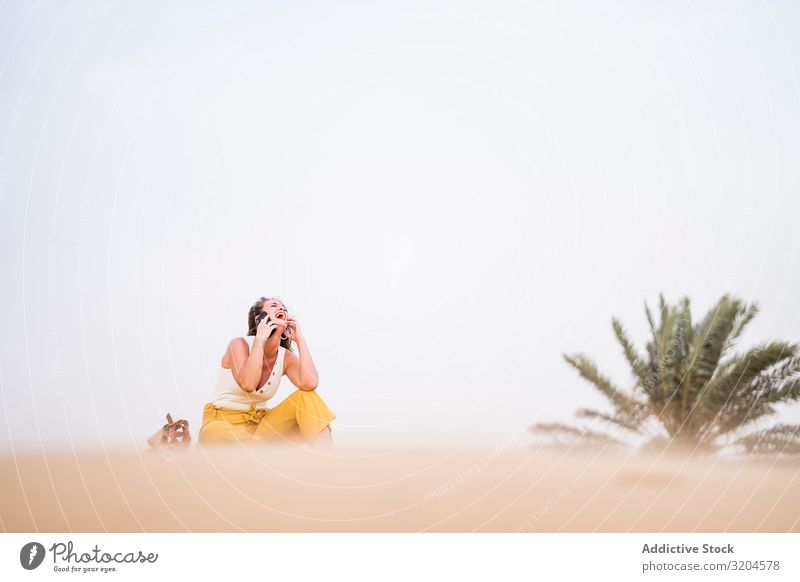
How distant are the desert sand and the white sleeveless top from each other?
0.45 metres

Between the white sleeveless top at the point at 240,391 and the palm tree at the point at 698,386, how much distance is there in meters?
3.50

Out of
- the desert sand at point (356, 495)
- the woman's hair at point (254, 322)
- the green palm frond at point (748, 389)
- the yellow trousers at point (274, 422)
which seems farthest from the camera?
the green palm frond at point (748, 389)

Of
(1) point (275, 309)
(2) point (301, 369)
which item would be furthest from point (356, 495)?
(1) point (275, 309)

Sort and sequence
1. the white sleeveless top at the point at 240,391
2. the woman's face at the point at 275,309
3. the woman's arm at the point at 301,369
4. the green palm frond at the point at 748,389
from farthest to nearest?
the green palm frond at the point at 748,389 < the woman's face at the point at 275,309 < the white sleeveless top at the point at 240,391 < the woman's arm at the point at 301,369

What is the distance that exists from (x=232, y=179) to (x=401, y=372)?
316 cm

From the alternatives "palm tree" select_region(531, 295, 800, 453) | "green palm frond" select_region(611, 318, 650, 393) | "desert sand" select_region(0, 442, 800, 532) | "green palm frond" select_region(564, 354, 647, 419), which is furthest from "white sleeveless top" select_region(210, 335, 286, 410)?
"green palm frond" select_region(611, 318, 650, 393)

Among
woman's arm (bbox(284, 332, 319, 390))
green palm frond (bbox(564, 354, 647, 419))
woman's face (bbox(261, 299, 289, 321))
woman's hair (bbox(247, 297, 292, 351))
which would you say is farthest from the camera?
green palm frond (bbox(564, 354, 647, 419))

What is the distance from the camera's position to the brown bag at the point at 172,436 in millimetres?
7414

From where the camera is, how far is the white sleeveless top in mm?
7594

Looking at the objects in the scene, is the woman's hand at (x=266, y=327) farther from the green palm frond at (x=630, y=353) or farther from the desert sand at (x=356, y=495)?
the green palm frond at (x=630, y=353)

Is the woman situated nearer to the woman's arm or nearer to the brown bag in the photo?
the woman's arm

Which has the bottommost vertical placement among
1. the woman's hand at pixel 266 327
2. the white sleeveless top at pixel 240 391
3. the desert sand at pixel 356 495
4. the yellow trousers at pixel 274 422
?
the desert sand at pixel 356 495

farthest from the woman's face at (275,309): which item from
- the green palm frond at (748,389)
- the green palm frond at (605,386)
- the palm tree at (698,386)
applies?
the green palm frond at (748,389)

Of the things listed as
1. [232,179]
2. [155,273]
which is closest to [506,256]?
[232,179]
